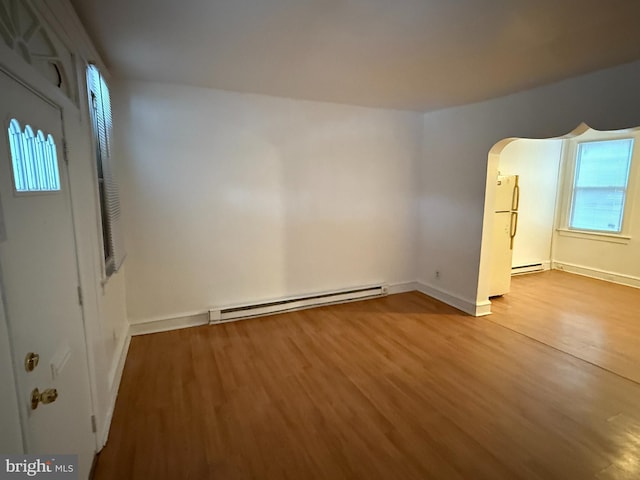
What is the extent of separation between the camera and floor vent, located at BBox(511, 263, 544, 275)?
5803 mm

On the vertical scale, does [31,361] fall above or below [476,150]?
below

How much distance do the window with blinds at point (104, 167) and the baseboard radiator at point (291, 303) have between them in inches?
54.5

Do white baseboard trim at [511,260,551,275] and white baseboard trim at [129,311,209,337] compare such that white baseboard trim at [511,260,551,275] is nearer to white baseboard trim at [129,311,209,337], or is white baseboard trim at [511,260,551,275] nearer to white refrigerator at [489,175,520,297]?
white refrigerator at [489,175,520,297]

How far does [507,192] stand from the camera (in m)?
4.53

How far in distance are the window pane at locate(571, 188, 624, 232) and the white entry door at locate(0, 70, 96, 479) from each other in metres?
6.99

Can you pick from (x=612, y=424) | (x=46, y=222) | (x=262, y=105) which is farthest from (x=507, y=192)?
(x=46, y=222)

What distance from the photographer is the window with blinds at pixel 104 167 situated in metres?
2.31

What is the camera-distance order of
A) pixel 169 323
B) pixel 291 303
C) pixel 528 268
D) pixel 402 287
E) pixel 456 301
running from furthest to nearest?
pixel 528 268
pixel 402 287
pixel 456 301
pixel 291 303
pixel 169 323

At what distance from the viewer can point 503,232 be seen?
4539 millimetres

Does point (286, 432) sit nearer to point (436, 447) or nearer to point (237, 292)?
point (436, 447)

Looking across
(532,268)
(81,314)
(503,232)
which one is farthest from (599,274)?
(81,314)

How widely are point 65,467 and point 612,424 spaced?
3108mm

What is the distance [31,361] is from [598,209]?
720 cm

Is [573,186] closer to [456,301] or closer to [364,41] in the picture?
[456,301]
